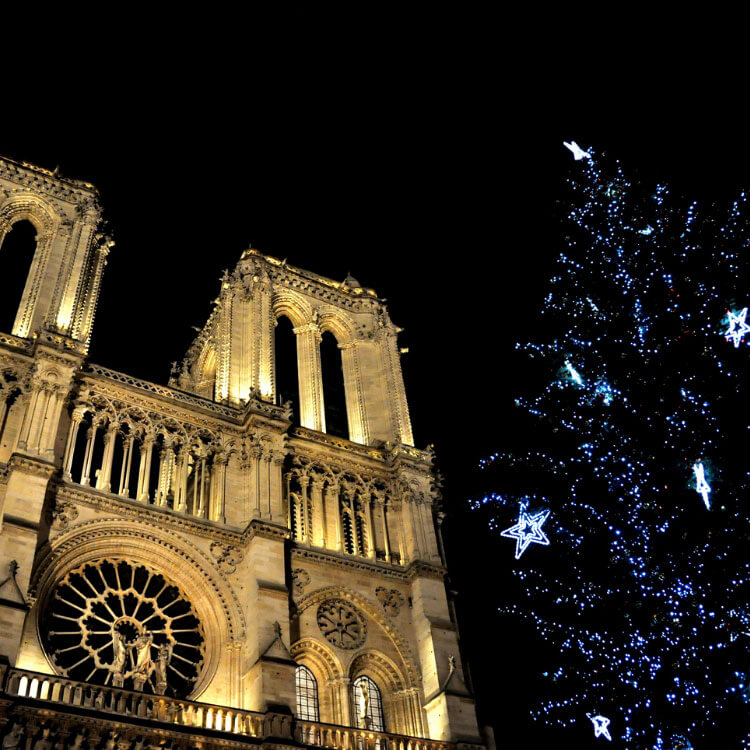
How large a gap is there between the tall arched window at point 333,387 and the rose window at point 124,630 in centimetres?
1016

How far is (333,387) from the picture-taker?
34.6 meters

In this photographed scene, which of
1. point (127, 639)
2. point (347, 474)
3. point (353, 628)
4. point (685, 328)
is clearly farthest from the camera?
point (347, 474)

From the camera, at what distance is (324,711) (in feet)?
78.0

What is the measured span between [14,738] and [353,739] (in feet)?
26.7

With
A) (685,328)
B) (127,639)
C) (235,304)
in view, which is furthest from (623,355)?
(235,304)

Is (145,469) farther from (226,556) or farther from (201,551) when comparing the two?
(226,556)

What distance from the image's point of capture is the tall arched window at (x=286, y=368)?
33.2m

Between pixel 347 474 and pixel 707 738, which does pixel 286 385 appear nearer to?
pixel 347 474

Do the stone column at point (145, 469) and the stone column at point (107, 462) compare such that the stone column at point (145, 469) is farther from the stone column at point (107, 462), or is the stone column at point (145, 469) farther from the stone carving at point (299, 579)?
the stone carving at point (299, 579)

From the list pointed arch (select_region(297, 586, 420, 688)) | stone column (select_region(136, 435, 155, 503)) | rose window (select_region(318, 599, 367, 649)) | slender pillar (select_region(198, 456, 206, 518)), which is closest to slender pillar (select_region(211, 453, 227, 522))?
slender pillar (select_region(198, 456, 206, 518))

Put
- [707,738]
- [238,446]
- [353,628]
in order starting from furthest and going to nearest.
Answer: [238,446], [353,628], [707,738]

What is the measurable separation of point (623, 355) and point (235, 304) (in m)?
16.2

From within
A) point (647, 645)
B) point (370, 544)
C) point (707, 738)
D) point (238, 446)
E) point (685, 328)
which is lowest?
point (707, 738)

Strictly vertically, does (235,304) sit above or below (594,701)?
above
